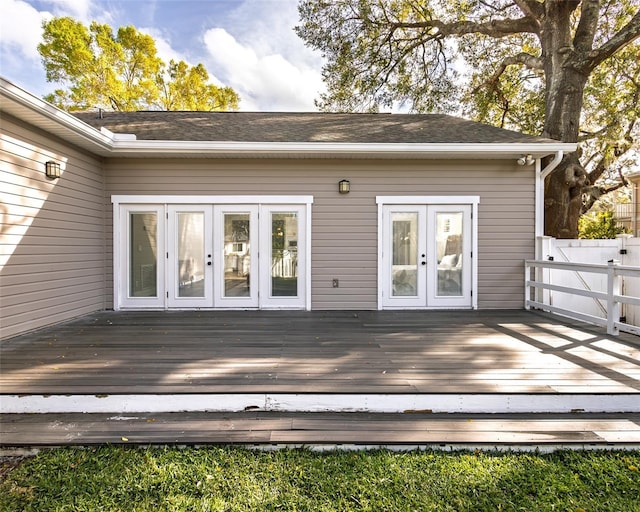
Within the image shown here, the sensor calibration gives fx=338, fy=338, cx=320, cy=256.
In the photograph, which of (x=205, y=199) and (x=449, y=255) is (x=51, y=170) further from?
(x=449, y=255)

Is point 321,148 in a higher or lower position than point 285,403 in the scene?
higher

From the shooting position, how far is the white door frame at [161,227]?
18.8ft

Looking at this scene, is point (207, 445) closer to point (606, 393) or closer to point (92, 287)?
point (606, 393)

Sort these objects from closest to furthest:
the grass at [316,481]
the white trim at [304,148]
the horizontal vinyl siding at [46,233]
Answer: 1. the grass at [316,481]
2. the horizontal vinyl siding at [46,233]
3. the white trim at [304,148]

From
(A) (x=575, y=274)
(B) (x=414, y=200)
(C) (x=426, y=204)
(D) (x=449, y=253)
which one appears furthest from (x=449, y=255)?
(A) (x=575, y=274)

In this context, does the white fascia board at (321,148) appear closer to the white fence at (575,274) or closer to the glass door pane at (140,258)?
the glass door pane at (140,258)

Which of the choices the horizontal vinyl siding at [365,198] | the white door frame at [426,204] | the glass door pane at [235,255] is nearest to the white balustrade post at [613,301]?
the horizontal vinyl siding at [365,198]

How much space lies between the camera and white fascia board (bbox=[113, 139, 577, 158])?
523cm

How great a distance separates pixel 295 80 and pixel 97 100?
9.75 m

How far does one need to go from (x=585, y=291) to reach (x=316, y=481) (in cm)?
457

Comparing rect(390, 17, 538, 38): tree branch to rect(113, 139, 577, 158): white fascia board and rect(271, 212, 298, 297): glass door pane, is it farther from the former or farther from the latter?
rect(271, 212, 298, 297): glass door pane

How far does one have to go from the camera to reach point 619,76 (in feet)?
31.3

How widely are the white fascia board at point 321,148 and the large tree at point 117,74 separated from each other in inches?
515

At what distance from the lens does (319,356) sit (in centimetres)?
347
